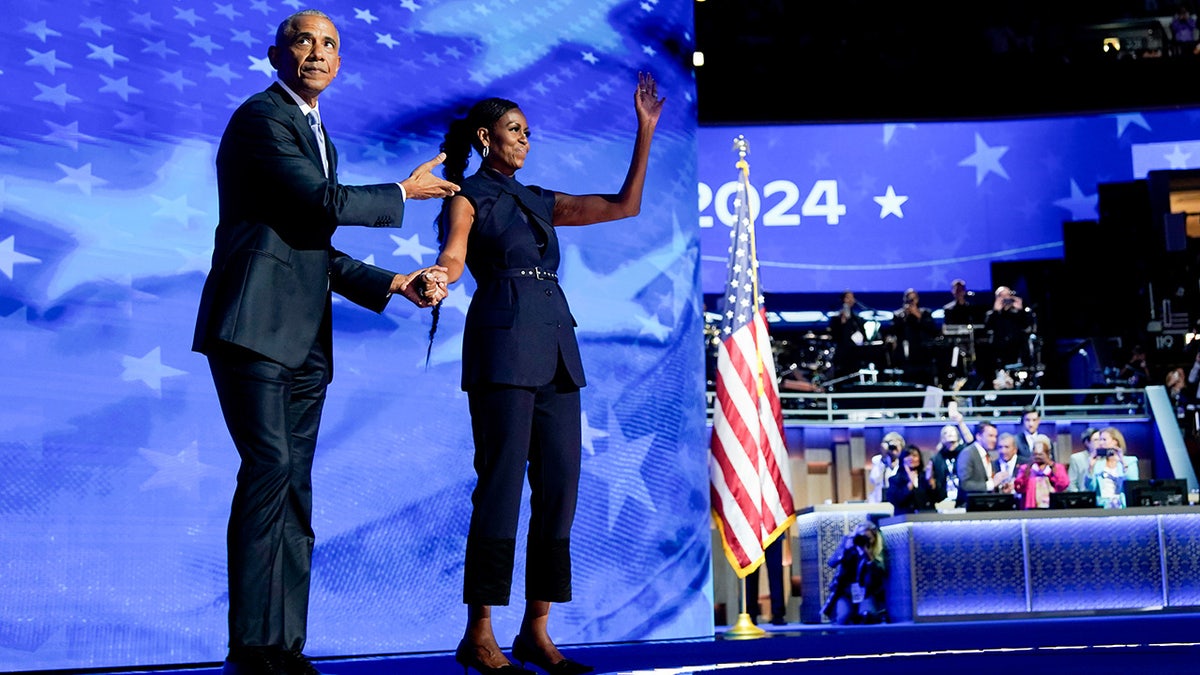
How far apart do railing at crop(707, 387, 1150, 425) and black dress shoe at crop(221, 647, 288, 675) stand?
889cm

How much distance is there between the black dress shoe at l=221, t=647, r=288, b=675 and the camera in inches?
107

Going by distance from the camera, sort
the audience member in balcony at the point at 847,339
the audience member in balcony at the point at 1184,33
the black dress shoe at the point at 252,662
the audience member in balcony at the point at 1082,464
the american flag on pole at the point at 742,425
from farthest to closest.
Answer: the audience member in balcony at the point at 1184,33
the audience member in balcony at the point at 847,339
the audience member in balcony at the point at 1082,464
the american flag on pole at the point at 742,425
the black dress shoe at the point at 252,662

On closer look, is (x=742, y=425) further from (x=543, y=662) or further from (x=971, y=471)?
(x=543, y=662)

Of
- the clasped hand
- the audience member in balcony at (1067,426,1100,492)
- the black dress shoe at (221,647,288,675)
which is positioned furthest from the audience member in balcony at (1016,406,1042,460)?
the black dress shoe at (221,647,288,675)

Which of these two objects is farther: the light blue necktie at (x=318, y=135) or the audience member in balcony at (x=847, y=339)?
the audience member in balcony at (x=847, y=339)

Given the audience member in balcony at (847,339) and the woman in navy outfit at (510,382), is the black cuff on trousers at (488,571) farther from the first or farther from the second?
the audience member in balcony at (847,339)

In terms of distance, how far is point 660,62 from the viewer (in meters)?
5.05

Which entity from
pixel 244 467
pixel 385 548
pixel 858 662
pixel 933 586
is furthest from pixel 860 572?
pixel 244 467

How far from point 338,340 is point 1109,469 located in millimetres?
6518

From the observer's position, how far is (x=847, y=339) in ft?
39.9

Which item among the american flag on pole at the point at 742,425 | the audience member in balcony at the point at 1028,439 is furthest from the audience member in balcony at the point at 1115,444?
the american flag on pole at the point at 742,425

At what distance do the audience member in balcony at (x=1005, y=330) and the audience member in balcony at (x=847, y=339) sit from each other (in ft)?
3.88

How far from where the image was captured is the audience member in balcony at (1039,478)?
8.84 metres

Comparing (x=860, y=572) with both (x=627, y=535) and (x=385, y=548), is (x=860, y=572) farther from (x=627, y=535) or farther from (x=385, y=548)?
(x=385, y=548)
